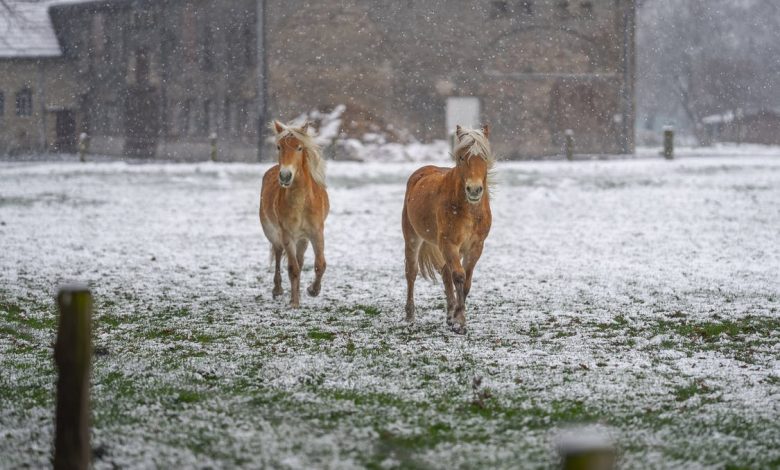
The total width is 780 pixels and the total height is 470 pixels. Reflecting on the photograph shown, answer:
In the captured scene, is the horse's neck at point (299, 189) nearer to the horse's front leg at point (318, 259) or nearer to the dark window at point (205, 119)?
the horse's front leg at point (318, 259)

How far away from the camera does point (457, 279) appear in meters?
Result: 7.66

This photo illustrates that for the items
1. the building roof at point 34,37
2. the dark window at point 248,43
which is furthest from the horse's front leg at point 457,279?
the building roof at point 34,37

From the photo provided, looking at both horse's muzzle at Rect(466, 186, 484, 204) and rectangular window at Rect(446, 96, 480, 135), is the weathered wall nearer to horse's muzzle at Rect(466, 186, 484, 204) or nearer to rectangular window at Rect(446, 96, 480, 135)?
rectangular window at Rect(446, 96, 480, 135)

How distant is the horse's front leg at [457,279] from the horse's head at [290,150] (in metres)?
1.64

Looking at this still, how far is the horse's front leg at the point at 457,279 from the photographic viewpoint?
25.1ft

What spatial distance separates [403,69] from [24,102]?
2092 cm

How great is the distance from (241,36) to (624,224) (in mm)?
25488

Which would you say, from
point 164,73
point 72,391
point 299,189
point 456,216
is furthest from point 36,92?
point 72,391

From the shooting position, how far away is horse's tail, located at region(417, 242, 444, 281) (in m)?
8.63

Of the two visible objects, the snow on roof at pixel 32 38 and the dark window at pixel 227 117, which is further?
the snow on roof at pixel 32 38

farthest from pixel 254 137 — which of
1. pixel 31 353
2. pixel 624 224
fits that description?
pixel 31 353

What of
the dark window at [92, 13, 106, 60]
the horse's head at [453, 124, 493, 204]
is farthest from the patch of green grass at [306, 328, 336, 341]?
the dark window at [92, 13, 106, 60]

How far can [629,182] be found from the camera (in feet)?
79.4

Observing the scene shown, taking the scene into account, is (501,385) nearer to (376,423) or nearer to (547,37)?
(376,423)
